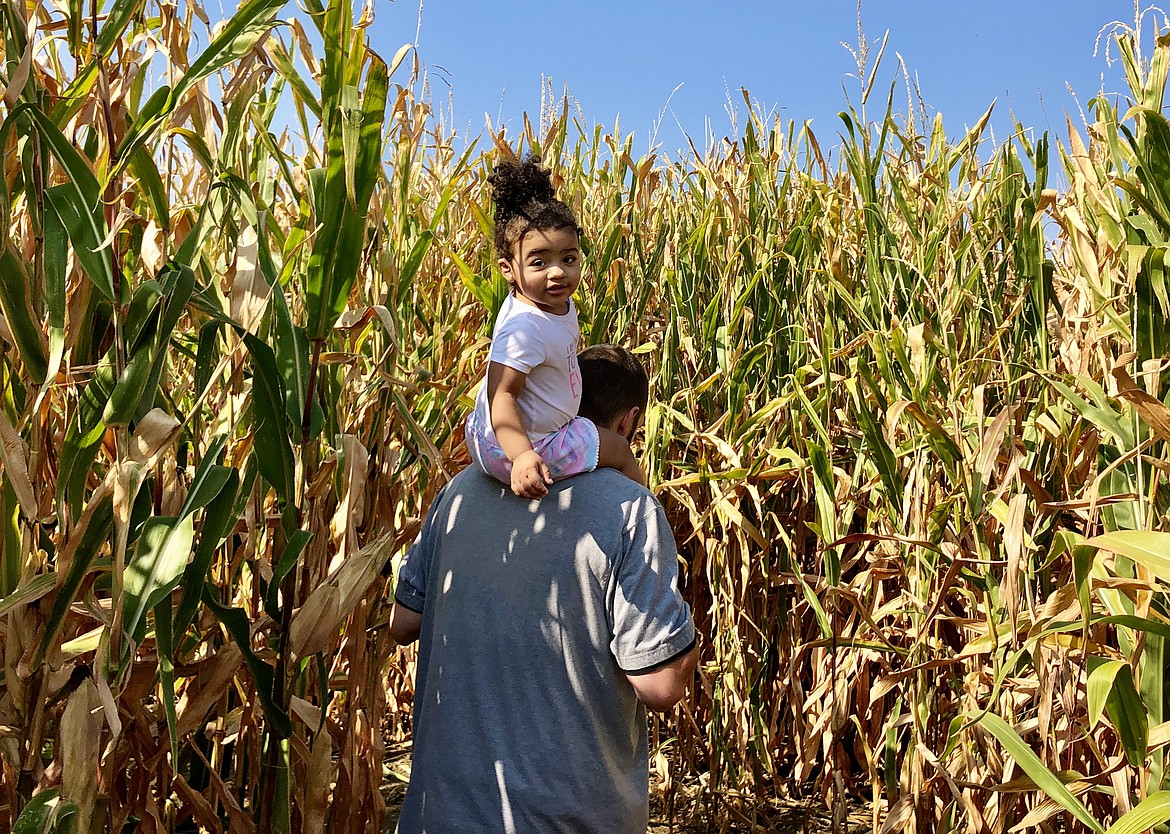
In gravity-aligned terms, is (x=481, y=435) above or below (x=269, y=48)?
below

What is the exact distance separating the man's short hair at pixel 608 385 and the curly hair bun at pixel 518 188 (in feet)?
0.96

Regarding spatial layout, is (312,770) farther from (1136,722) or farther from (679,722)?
(679,722)

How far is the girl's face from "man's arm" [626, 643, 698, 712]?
638 millimetres

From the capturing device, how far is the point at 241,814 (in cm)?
147

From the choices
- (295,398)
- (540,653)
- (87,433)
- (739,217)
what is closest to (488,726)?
(540,653)

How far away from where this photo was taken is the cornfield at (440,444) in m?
1.17

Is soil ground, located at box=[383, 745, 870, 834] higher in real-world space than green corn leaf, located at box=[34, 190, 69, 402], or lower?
lower

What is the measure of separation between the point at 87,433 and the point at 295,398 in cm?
32

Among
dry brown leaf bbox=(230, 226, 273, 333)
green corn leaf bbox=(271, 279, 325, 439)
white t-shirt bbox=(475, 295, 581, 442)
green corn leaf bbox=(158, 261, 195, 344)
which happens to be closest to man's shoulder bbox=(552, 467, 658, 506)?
white t-shirt bbox=(475, 295, 581, 442)

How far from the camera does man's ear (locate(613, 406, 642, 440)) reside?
171 cm

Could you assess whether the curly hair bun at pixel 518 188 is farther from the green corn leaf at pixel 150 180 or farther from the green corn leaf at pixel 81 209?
the green corn leaf at pixel 81 209

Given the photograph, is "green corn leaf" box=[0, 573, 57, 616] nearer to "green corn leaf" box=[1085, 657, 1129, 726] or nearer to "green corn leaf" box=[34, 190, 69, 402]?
"green corn leaf" box=[34, 190, 69, 402]

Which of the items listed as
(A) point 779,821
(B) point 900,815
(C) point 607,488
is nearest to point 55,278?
(C) point 607,488

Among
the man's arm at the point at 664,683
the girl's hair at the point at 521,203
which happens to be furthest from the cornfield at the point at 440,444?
the man's arm at the point at 664,683
